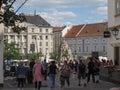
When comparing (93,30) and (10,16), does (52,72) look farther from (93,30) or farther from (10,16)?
(93,30)

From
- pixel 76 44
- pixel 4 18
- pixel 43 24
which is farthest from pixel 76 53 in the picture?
pixel 4 18

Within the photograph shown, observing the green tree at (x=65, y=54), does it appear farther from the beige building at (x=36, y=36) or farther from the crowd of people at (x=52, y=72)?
the crowd of people at (x=52, y=72)

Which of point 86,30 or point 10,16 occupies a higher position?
point 86,30

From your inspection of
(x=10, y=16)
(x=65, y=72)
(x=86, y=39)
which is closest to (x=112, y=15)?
(x=65, y=72)

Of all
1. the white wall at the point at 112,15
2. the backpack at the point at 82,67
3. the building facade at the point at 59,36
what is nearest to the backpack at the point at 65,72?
the backpack at the point at 82,67

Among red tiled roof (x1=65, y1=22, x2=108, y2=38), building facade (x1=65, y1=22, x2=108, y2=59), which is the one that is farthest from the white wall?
red tiled roof (x1=65, y1=22, x2=108, y2=38)

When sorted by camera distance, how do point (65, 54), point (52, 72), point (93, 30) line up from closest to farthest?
point (52, 72) < point (65, 54) < point (93, 30)

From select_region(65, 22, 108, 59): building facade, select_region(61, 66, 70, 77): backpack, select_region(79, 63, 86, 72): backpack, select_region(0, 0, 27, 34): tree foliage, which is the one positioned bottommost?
select_region(61, 66, 70, 77): backpack

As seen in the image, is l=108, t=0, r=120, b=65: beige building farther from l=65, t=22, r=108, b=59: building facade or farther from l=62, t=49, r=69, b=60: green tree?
l=62, t=49, r=69, b=60: green tree

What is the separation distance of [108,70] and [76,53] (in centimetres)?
12530

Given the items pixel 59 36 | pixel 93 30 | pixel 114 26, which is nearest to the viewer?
pixel 114 26

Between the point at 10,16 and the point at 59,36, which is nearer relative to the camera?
the point at 10,16

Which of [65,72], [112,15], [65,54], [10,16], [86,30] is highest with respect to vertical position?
[86,30]

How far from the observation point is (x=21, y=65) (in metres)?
25.2
